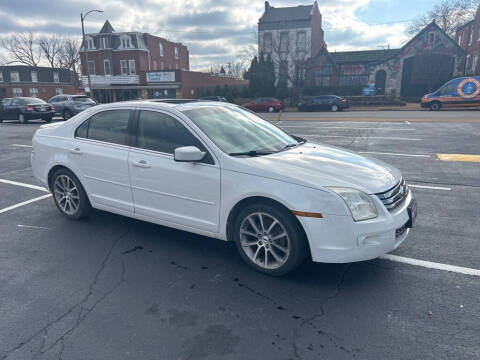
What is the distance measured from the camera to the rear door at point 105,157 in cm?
440

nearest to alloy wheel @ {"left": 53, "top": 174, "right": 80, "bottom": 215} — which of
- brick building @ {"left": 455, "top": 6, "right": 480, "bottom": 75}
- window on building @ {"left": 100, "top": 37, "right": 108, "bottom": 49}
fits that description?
brick building @ {"left": 455, "top": 6, "right": 480, "bottom": 75}

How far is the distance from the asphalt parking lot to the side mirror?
113 cm

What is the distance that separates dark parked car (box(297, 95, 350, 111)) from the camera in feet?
99.7

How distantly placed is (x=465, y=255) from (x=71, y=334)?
392 cm

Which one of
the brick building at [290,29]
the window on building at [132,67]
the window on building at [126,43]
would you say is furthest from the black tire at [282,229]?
the window on building at [126,43]

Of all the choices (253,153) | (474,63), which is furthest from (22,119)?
(474,63)

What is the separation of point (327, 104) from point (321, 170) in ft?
94.3

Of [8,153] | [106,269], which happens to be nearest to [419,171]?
[106,269]

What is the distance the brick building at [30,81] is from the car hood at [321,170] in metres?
68.9

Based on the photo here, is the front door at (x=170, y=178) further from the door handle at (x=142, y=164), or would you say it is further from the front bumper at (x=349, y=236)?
the front bumper at (x=349, y=236)

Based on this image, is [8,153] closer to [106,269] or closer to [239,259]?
[106,269]

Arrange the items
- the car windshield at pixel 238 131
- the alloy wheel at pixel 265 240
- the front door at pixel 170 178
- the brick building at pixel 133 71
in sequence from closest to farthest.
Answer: the alloy wheel at pixel 265 240 → the front door at pixel 170 178 → the car windshield at pixel 238 131 → the brick building at pixel 133 71

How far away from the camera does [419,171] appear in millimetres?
7836

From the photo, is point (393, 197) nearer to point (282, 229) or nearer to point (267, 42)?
point (282, 229)
